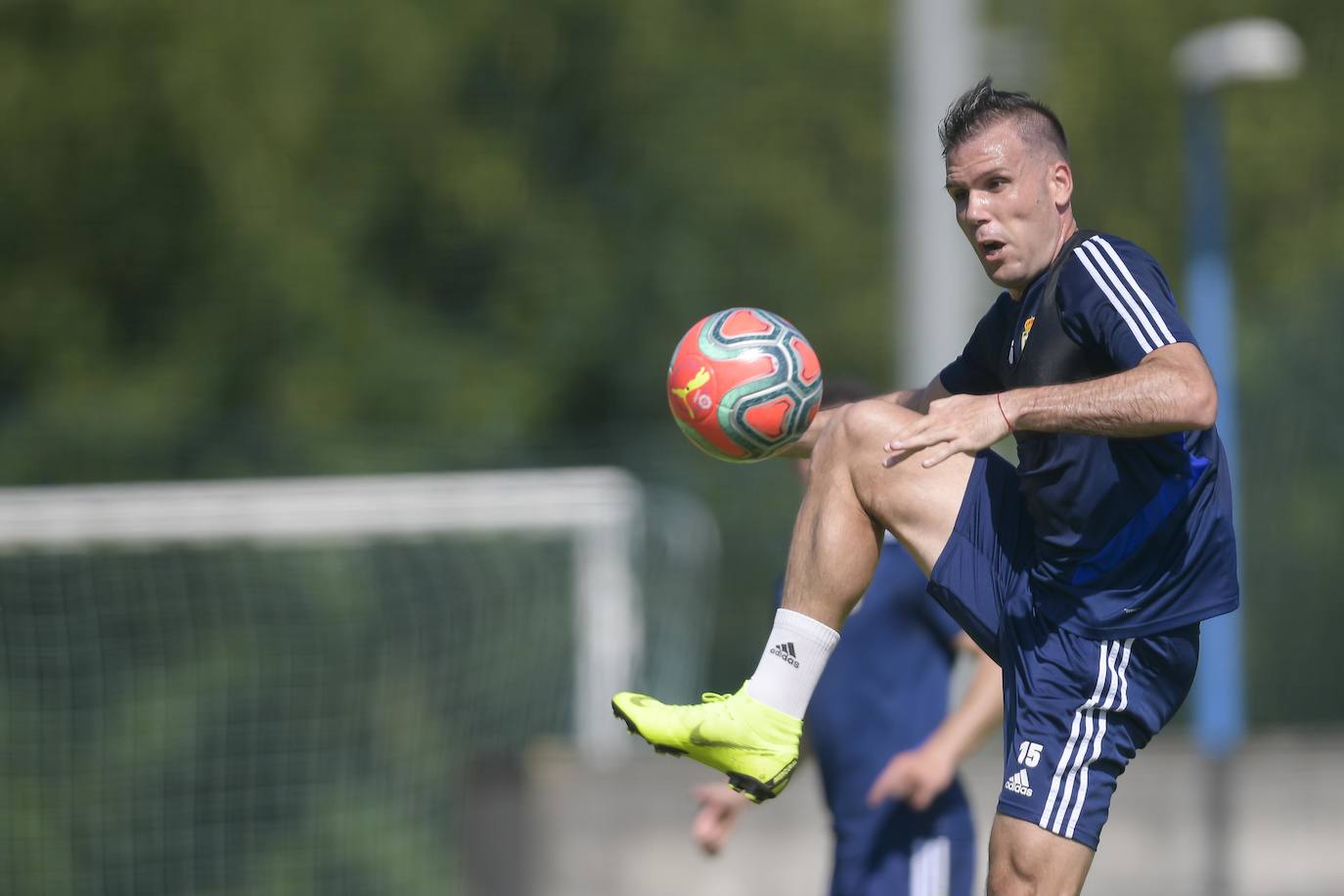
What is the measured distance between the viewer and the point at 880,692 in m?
5.95

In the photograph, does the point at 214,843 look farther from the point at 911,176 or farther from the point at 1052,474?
the point at 1052,474

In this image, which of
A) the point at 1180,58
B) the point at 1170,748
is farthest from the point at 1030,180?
the point at 1180,58

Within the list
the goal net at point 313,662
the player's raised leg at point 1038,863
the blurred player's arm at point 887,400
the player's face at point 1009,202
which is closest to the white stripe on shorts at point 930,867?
the player's raised leg at point 1038,863

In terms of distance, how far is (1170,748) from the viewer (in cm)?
940

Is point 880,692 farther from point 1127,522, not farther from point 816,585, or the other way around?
point 1127,522

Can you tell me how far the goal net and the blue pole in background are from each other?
318cm

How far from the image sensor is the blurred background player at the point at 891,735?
5.77 meters

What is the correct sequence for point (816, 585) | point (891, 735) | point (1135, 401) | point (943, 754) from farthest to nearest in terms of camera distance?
point (891, 735), point (943, 754), point (816, 585), point (1135, 401)

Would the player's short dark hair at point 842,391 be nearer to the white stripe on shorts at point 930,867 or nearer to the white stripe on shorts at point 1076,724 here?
the white stripe on shorts at point 930,867

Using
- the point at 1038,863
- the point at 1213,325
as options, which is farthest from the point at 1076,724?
the point at 1213,325

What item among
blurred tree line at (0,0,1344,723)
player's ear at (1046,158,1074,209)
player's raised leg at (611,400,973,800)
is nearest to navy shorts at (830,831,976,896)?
player's raised leg at (611,400,973,800)

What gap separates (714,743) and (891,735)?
1412 millimetres

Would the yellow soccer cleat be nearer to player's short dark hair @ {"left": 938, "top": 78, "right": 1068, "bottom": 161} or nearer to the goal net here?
player's short dark hair @ {"left": 938, "top": 78, "right": 1068, "bottom": 161}

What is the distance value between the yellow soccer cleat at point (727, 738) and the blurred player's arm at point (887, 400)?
0.77 metres
